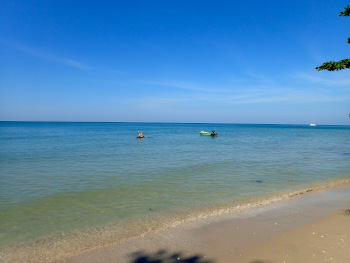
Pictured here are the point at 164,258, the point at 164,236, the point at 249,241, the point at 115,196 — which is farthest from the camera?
the point at 115,196

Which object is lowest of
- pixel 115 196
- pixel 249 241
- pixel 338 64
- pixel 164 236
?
pixel 115 196

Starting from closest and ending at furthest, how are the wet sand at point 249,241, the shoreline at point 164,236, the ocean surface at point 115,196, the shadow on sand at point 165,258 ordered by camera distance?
the shadow on sand at point 165,258 → the wet sand at point 249,241 → the shoreline at point 164,236 → the ocean surface at point 115,196

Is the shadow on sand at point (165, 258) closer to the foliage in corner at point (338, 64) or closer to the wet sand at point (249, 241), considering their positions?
the wet sand at point (249, 241)

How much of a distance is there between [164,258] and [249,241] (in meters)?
2.46

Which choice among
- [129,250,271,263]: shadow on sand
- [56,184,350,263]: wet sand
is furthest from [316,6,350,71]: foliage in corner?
[129,250,271,263]: shadow on sand

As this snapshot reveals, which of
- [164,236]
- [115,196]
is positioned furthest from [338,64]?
[115,196]

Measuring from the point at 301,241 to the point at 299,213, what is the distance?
2421 mm

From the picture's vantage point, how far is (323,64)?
26.8ft

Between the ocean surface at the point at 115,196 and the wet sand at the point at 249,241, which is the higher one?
the wet sand at the point at 249,241

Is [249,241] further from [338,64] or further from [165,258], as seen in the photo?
[338,64]

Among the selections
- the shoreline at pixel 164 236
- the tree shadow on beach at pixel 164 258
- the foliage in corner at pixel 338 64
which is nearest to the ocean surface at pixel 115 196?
the shoreline at pixel 164 236

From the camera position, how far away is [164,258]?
5.62 metres

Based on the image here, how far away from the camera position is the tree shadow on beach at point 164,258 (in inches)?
217

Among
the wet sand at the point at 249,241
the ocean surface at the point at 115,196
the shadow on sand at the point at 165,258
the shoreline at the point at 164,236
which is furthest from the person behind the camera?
the ocean surface at the point at 115,196
